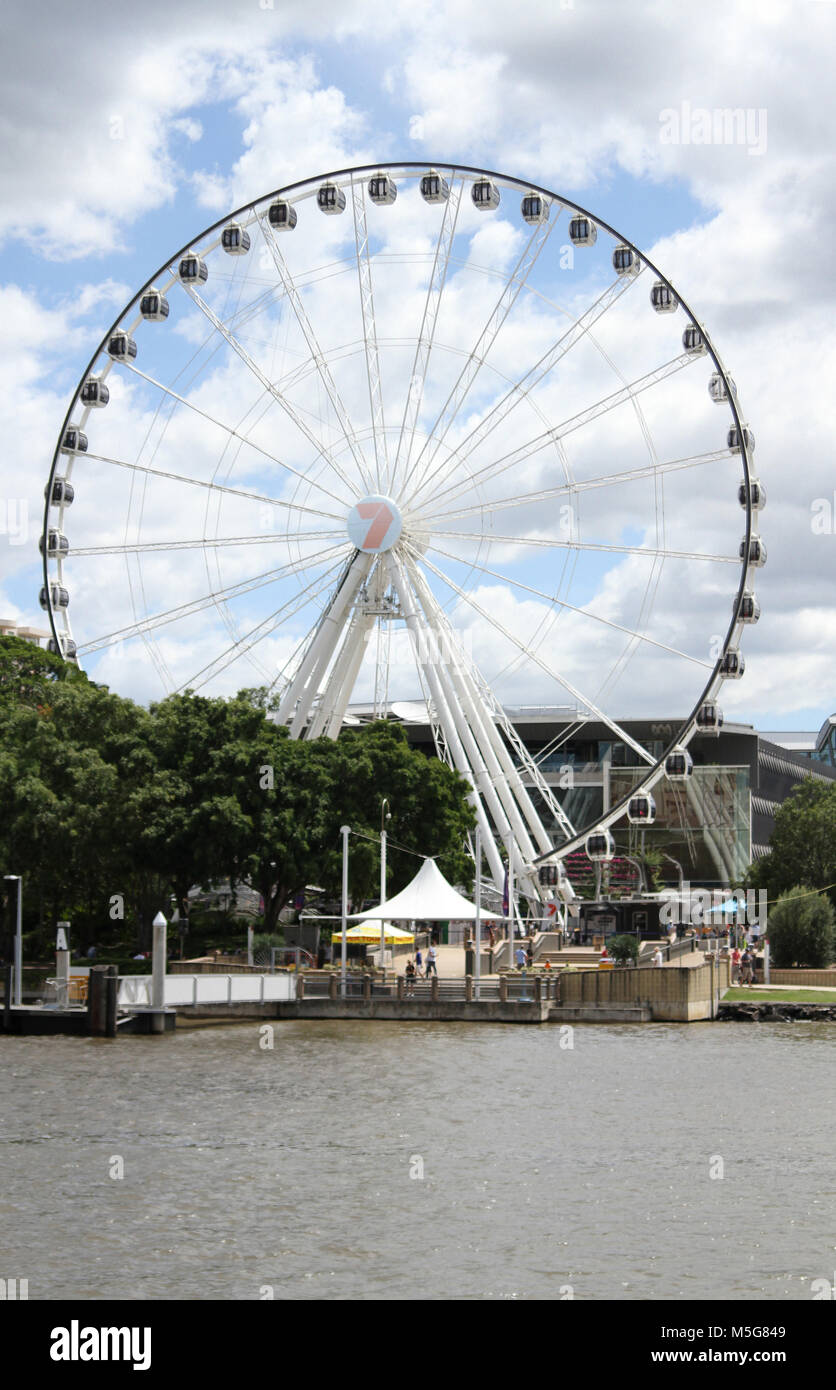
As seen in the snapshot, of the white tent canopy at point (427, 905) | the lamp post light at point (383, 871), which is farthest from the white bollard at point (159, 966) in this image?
the lamp post light at point (383, 871)

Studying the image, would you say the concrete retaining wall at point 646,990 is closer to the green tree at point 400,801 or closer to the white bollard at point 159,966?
the white bollard at point 159,966

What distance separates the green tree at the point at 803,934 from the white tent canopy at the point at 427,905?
12.5 m

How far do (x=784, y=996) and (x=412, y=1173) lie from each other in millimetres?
32119

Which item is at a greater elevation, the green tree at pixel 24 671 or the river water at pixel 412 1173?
the green tree at pixel 24 671

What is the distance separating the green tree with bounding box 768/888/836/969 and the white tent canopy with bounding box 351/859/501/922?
12476 mm

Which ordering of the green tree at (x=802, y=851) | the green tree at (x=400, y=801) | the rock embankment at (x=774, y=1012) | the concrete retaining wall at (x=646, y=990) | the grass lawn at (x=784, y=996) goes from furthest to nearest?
the green tree at (x=802, y=851) → the green tree at (x=400, y=801) → the grass lawn at (x=784, y=996) → the rock embankment at (x=774, y=1012) → the concrete retaining wall at (x=646, y=990)

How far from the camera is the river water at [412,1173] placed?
2061 cm

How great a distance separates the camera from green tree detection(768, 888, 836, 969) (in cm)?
6353

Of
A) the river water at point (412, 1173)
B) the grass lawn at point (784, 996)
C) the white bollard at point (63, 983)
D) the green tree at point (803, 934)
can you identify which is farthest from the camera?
the green tree at point (803, 934)

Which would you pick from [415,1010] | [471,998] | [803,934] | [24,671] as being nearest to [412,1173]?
[415,1010]

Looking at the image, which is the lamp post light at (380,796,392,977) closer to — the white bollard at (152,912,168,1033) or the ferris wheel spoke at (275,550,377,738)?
the ferris wheel spoke at (275,550,377,738)

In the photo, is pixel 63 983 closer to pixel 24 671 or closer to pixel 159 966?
pixel 159 966

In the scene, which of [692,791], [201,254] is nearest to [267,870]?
[201,254]
